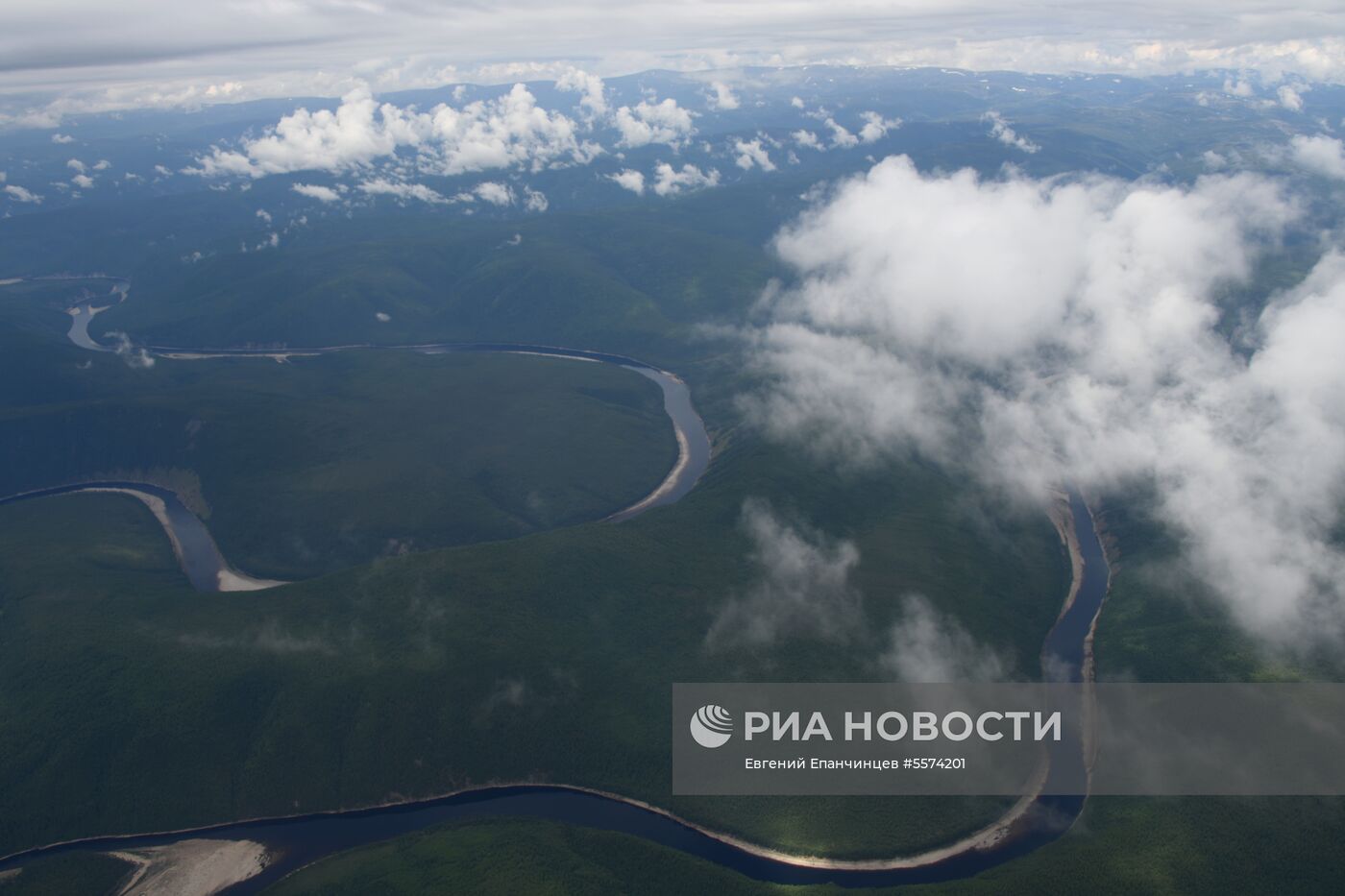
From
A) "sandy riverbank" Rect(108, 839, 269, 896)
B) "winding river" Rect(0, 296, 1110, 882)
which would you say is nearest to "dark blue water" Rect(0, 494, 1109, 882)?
"winding river" Rect(0, 296, 1110, 882)

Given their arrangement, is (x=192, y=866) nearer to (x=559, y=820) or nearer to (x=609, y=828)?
(x=559, y=820)

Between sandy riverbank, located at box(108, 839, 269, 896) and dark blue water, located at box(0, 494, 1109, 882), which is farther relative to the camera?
dark blue water, located at box(0, 494, 1109, 882)

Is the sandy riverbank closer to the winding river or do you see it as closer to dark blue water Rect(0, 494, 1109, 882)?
the winding river

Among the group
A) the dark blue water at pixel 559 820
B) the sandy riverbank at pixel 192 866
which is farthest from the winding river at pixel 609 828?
the sandy riverbank at pixel 192 866

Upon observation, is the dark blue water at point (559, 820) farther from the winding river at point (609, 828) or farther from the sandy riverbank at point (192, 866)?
the sandy riverbank at point (192, 866)

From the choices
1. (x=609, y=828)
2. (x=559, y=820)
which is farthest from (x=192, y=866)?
(x=609, y=828)

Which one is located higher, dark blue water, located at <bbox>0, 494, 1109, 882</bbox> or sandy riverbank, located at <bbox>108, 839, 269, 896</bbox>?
sandy riverbank, located at <bbox>108, 839, 269, 896</bbox>

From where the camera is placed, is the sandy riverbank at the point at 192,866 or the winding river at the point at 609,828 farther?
the winding river at the point at 609,828

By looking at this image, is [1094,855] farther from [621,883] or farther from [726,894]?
[621,883]
